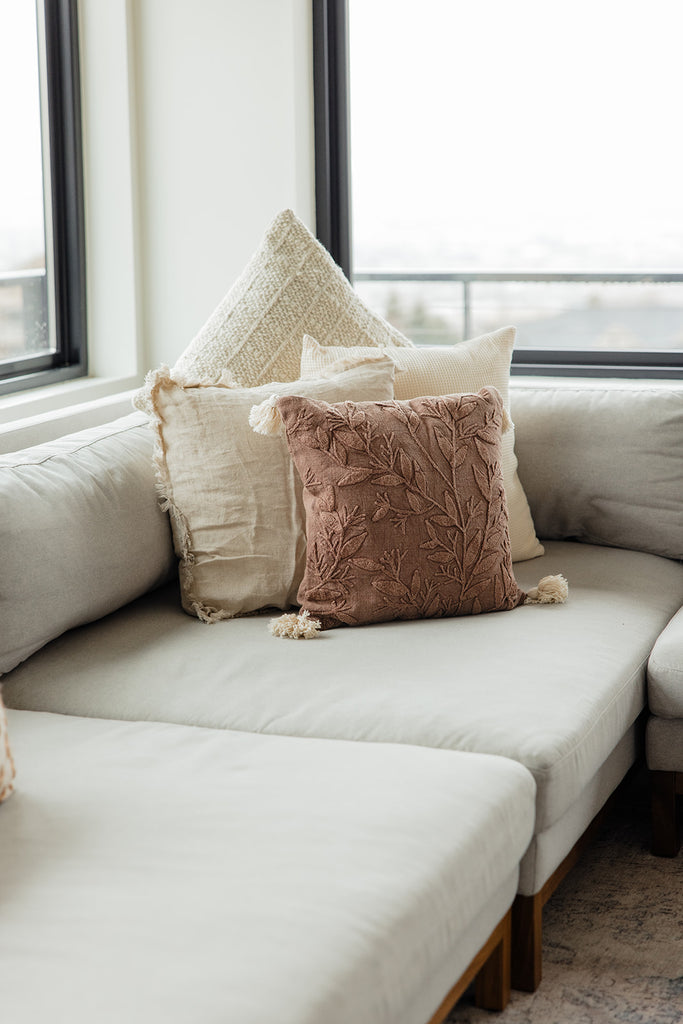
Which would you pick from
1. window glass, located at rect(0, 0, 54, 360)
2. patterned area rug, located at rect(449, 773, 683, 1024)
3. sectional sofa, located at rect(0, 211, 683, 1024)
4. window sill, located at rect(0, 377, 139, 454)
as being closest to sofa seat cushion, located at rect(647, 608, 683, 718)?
sectional sofa, located at rect(0, 211, 683, 1024)

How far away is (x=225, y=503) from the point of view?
212cm

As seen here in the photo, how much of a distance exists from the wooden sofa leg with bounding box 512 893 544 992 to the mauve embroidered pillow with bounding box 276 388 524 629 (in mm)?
565

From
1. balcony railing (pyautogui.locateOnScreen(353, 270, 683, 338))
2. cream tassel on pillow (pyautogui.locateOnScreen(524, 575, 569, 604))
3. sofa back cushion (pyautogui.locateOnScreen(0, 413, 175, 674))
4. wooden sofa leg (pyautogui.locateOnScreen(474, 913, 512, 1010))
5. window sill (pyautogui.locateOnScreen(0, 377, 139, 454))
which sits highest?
balcony railing (pyautogui.locateOnScreen(353, 270, 683, 338))

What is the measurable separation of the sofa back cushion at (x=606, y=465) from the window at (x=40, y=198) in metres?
1.29

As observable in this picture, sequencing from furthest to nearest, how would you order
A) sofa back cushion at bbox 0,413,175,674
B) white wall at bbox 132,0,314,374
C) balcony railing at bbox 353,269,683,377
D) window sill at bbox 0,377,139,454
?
balcony railing at bbox 353,269,683,377, white wall at bbox 132,0,314,374, window sill at bbox 0,377,139,454, sofa back cushion at bbox 0,413,175,674

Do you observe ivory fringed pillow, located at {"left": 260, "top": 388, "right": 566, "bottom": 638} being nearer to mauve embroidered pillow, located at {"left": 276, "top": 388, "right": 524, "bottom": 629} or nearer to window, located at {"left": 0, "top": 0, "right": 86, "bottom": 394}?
mauve embroidered pillow, located at {"left": 276, "top": 388, "right": 524, "bottom": 629}

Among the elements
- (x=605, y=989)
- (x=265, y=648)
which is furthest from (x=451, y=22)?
(x=605, y=989)

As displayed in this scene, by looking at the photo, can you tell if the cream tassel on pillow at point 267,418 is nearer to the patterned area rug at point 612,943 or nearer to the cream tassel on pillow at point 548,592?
the cream tassel on pillow at point 548,592

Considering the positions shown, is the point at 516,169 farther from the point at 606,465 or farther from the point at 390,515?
the point at 390,515

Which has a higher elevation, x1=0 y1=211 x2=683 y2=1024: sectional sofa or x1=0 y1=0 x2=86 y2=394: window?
x1=0 y1=0 x2=86 y2=394: window

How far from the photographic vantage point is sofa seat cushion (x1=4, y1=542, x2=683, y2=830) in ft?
5.39

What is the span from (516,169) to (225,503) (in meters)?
1.60

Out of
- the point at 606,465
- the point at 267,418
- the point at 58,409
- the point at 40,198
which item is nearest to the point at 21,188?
the point at 40,198

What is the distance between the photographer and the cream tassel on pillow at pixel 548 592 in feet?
7.09
